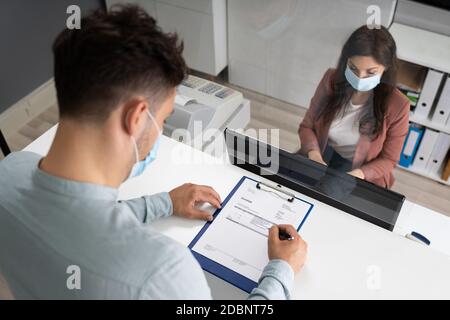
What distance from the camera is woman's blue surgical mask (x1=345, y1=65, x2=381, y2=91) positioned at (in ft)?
4.39

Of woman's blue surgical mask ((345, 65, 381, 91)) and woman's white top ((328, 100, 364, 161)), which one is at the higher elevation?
woman's blue surgical mask ((345, 65, 381, 91))

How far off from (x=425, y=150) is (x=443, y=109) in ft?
0.79

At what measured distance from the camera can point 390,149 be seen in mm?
1419

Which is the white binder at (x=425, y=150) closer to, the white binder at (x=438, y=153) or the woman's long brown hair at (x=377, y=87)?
the white binder at (x=438, y=153)

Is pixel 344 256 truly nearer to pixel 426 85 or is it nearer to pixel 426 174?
pixel 426 85

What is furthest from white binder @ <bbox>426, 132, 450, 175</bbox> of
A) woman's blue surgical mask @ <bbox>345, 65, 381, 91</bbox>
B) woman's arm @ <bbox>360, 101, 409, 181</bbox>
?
woman's blue surgical mask @ <bbox>345, 65, 381, 91</bbox>

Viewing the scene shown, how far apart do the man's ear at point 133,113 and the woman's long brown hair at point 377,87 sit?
2.80 feet

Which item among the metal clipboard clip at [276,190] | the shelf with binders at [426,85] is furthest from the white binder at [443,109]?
the metal clipboard clip at [276,190]

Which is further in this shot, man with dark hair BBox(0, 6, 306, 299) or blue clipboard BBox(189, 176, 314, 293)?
blue clipboard BBox(189, 176, 314, 293)

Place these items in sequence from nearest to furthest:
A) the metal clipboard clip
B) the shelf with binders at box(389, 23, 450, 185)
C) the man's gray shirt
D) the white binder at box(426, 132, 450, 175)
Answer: the man's gray shirt < the metal clipboard clip < the shelf with binders at box(389, 23, 450, 185) < the white binder at box(426, 132, 450, 175)

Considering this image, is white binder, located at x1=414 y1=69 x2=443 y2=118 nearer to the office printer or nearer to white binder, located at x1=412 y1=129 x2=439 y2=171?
white binder, located at x1=412 y1=129 x2=439 y2=171

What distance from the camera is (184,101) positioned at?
163cm

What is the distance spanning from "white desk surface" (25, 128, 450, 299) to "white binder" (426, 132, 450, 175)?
933 millimetres
